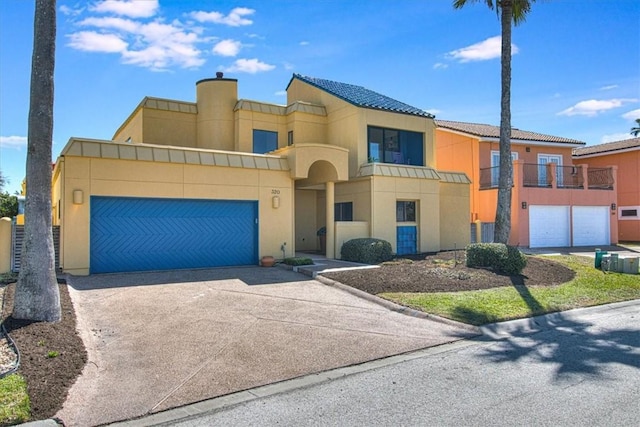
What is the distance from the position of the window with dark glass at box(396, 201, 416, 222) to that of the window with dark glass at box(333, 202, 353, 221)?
78.5 inches

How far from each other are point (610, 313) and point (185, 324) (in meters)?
9.31

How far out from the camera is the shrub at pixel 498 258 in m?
14.1

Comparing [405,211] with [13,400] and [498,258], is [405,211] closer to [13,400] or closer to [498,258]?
[498,258]

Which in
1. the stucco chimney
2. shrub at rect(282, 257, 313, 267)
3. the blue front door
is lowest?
shrub at rect(282, 257, 313, 267)

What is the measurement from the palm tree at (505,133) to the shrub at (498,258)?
1332 millimetres

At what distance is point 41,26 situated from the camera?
793 centimetres

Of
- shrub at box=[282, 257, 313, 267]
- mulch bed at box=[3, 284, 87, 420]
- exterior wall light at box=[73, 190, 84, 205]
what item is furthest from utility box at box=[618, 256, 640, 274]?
exterior wall light at box=[73, 190, 84, 205]

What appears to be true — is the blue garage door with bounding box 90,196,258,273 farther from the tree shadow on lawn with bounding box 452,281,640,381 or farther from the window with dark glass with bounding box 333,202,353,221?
the tree shadow on lawn with bounding box 452,281,640,381

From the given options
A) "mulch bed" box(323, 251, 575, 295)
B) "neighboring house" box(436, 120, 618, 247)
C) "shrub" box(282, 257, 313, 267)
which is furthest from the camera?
"neighboring house" box(436, 120, 618, 247)

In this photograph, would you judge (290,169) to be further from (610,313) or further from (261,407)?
(261,407)

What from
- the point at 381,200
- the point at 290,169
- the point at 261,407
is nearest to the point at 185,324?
the point at 261,407

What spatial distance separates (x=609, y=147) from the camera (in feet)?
105

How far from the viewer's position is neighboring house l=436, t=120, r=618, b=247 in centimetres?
2453

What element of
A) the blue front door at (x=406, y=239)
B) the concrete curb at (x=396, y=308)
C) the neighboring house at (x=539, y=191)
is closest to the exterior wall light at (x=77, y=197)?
the concrete curb at (x=396, y=308)
